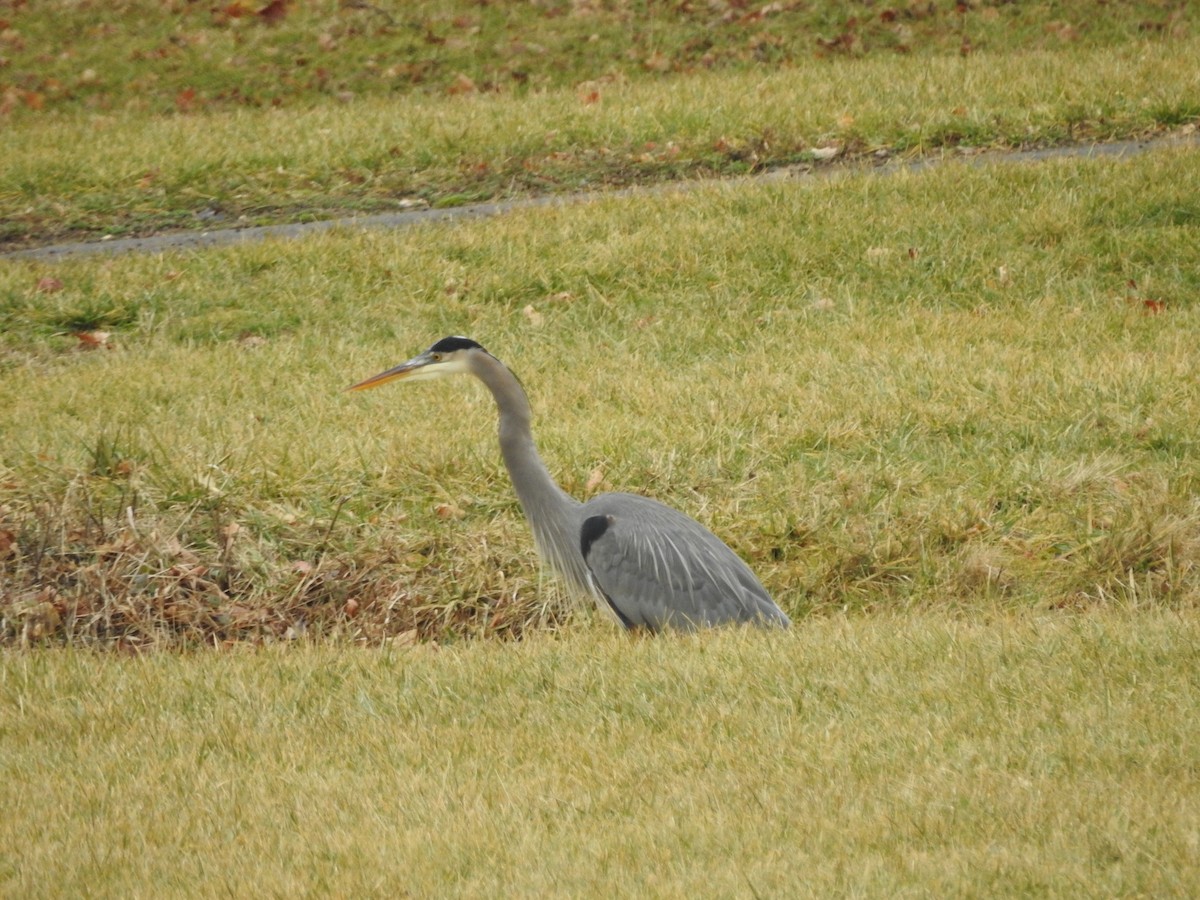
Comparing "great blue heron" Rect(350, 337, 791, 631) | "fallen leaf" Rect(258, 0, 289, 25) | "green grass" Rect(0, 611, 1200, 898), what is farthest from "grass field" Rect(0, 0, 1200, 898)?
"fallen leaf" Rect(258, 0, 289, 25)

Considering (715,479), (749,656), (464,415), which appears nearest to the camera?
(749,656)

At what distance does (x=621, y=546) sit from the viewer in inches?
233

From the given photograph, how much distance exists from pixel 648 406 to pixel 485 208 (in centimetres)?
368

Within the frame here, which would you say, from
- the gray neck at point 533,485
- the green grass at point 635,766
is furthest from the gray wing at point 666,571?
the green grass at point 635,766

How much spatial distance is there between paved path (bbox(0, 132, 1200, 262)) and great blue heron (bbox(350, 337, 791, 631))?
4609mm

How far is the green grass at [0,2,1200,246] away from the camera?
11.4 m

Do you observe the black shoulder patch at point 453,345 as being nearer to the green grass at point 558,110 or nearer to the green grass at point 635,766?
the green grass at point 635,766

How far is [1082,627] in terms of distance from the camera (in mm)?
5051

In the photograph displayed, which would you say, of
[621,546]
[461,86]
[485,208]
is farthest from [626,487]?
[461,86]

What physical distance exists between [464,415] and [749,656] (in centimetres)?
334

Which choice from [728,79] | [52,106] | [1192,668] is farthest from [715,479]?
[52,106]

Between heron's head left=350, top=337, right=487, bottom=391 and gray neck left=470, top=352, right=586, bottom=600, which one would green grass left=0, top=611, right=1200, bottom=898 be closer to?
gray neck left=470, top=352, right=586, bottom=600

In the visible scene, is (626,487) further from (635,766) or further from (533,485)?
(635,766)

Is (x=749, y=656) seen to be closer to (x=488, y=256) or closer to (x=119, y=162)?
(x=488, y=256)
